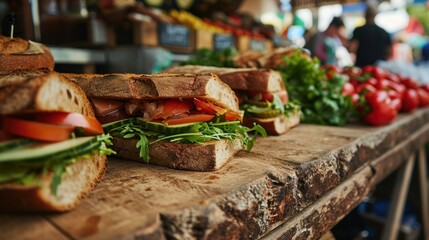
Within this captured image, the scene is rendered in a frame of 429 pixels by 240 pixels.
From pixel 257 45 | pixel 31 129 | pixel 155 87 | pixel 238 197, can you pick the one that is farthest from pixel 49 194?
pixel 257 45

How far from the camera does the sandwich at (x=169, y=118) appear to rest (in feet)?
5.28

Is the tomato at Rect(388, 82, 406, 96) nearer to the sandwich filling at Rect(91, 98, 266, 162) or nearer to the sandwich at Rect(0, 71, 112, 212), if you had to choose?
the sandwich filling at Rect(91, 98, 266, 162)

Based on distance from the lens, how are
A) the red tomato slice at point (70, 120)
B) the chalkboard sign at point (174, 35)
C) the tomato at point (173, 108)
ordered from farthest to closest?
the chalkboard sign at point (174, 35), the tomato at point (173, 108), the red tomato slice at point (70, 120)

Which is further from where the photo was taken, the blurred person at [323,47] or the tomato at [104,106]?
the blurred person at [323,47]

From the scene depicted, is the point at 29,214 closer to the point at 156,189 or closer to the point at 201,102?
the point at 156,189

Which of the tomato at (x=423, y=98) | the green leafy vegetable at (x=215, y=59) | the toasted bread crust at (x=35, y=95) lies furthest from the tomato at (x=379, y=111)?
the toasted bread crust at (x=35, y=95)

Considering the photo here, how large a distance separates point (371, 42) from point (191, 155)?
21.3 feet

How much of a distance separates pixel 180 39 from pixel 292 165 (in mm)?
4662

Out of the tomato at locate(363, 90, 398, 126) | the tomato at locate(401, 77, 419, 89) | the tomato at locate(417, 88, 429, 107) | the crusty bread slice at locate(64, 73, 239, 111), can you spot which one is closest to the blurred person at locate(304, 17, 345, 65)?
the tomato at locate(401, 77, 419, 89)

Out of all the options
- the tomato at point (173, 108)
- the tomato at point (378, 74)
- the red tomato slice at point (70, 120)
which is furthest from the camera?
the tomato at point (378, 74)

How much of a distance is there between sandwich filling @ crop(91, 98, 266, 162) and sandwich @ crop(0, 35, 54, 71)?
48cm

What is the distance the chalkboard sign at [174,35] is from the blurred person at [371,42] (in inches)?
142

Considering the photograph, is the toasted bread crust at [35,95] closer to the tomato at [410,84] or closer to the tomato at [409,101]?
the tomato at [409,101]

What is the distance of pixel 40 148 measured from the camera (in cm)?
106
